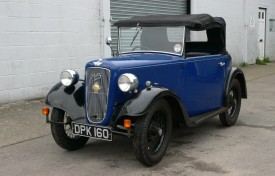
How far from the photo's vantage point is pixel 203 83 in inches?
213

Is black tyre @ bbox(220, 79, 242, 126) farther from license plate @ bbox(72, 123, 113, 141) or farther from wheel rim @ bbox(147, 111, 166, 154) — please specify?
license plate @ bbox(72, 123, 113, 141)

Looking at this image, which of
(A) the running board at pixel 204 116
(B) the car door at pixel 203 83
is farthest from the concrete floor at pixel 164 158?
(B) the car door at pixel 203 83

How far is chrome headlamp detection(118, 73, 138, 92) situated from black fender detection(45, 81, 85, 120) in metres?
0.69

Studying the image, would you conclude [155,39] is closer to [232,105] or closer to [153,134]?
[153,134]

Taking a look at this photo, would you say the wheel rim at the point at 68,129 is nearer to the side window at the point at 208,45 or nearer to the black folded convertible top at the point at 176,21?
the black folded convertible top at the point at 176,21

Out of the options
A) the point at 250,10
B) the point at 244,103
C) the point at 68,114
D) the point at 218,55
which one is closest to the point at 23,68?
the point at 68,114

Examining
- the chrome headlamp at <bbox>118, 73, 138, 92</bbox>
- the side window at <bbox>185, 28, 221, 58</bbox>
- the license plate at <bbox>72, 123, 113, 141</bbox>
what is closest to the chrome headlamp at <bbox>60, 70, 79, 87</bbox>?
the license plate at <bbox>72, 123, 113, 141</bbox>

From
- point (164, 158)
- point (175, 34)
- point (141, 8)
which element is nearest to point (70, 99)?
point (164, 158)

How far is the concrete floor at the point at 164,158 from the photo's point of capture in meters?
4.22

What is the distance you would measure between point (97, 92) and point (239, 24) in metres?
12.2

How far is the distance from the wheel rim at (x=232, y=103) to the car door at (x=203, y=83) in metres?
0.34

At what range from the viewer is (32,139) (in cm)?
551

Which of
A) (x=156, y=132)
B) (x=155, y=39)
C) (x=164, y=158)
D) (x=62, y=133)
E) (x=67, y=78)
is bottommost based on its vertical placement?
(x=164, y=158)

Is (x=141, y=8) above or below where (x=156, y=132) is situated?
above
